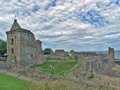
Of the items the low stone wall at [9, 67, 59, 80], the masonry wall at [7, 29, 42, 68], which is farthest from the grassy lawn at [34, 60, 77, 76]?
the masonry wall at [7, 29, 42, 68]

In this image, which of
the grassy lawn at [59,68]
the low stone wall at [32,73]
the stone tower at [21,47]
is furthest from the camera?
the stone tower at [21,47]

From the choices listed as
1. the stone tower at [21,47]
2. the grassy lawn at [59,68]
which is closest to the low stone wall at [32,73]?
the grassy lawn at [59,68]

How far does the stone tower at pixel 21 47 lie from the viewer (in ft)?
127

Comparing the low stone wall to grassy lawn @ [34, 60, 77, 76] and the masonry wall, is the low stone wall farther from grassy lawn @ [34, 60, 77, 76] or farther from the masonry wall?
the masonry wall

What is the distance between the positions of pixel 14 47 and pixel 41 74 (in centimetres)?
1172

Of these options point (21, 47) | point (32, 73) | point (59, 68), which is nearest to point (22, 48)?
point (21, 47)

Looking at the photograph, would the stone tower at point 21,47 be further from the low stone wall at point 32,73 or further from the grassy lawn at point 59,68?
the grassy lawn at point 59,68

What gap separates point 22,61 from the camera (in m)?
38.9

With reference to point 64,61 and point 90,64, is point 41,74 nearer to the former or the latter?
point 64,61

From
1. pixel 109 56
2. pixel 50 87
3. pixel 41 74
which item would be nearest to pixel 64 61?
pixel 41 74

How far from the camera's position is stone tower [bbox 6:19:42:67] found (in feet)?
127

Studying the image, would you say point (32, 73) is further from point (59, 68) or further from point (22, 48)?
point (22, 48)

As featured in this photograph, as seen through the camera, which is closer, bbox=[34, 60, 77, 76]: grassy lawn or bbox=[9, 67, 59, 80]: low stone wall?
bbox=[9, 67, 59, 80]: low stone wall

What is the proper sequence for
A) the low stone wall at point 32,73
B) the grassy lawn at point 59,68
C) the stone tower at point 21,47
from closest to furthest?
the low stone wall at point 32,73 < the grassy lawn at point 59,68 < the stone tower at point 21,47
